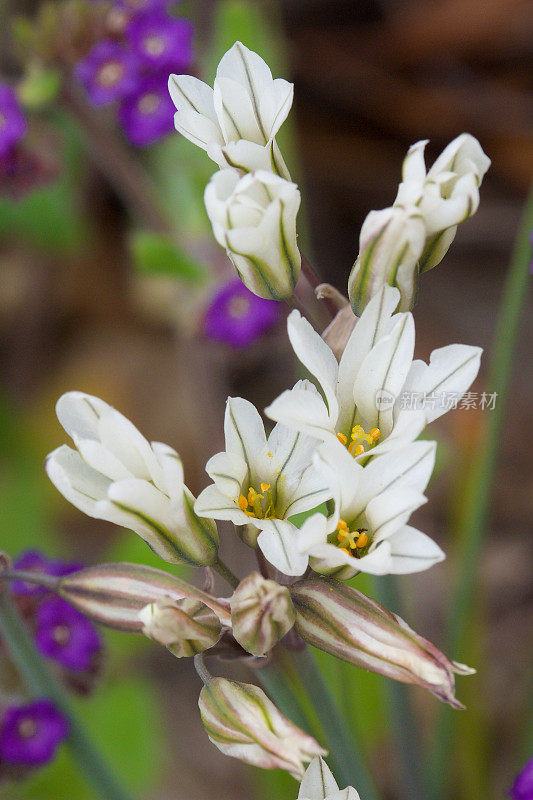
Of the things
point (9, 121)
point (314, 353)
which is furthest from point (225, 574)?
point (9, 121)

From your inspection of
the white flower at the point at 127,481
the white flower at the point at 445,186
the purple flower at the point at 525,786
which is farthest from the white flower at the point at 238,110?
the purple flower at the point at 525,786

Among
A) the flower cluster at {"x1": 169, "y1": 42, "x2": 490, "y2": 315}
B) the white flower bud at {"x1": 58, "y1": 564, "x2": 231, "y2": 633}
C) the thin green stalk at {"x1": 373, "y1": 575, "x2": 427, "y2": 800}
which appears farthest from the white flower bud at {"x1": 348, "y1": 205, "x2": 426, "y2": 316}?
the thin green stalk at {"x1": 373, "y1": 575, "x2": 427, "y2": 800}

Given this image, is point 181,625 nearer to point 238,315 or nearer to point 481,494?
point 481,494

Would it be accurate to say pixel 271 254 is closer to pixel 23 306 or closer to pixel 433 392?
pixel 433 392

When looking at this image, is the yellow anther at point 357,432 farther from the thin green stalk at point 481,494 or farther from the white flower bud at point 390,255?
the thin green stalk at point 481,494

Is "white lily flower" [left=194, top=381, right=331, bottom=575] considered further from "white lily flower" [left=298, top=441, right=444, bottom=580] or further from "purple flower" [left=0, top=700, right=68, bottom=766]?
"purple flower" [left=0, top=700, right=68, bottom=766]
